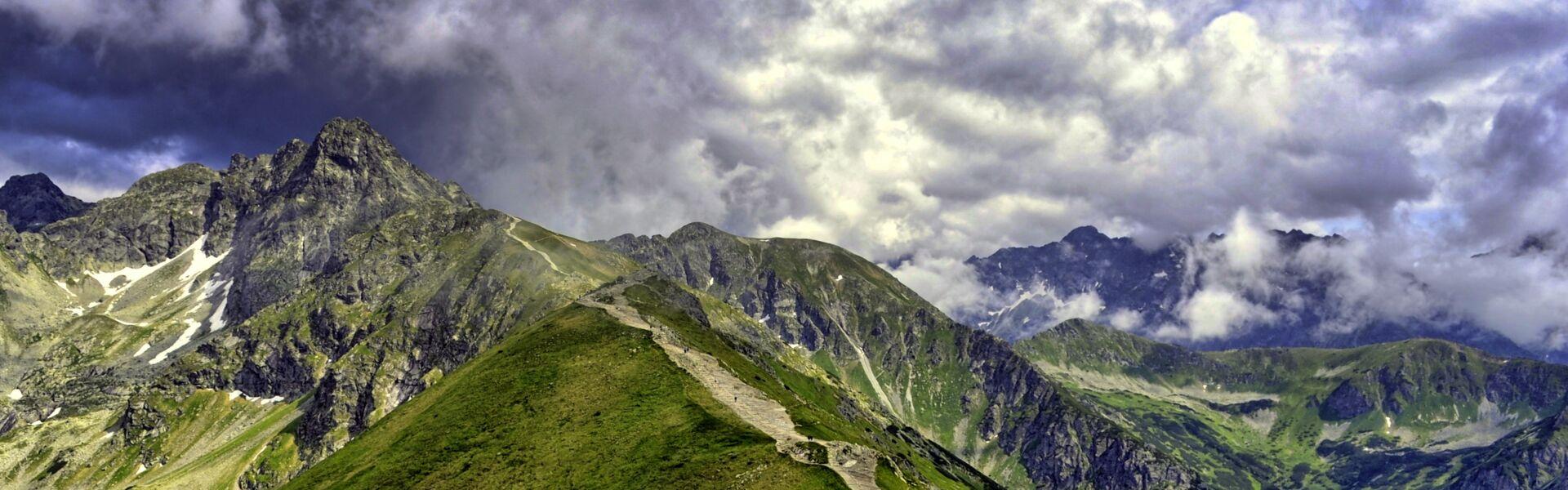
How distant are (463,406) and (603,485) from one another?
80.8 meters

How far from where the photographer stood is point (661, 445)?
5605 inches

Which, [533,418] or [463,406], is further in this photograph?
[463,406]

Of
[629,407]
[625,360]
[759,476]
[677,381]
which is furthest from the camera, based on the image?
[625,360]

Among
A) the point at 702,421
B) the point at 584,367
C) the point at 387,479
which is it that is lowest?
the point at 387,479

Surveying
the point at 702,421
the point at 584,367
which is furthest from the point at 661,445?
the point at 584,367

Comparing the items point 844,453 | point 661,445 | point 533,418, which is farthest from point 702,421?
point 533,418

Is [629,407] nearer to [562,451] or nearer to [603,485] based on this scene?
[562,451]

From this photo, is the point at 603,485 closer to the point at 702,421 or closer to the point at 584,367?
the point at 702,421

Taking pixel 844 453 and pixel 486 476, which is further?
pixel 486 476

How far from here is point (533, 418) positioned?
174m

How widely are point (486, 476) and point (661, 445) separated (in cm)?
3531

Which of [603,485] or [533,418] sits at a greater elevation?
[533,418]

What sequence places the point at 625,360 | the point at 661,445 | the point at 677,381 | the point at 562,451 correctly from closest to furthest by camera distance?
the point at 661,445
the point at 562,451
the point at 677,381
the point at 625,360

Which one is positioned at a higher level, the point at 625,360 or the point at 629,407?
the point at 625,360
